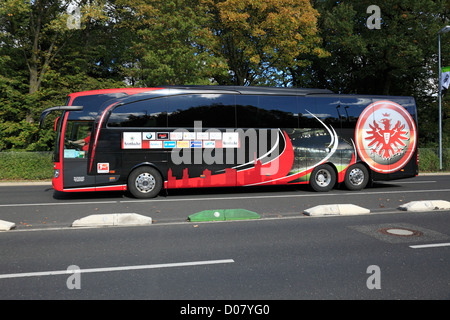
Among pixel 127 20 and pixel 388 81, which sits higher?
pixel 127 20

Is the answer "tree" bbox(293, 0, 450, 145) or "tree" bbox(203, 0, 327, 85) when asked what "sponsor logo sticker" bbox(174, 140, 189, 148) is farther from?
"tree" bbox(293, 0, 450, 145)

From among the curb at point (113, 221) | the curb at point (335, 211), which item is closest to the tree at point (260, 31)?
the curb at point (335, 211)

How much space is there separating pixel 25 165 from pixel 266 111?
12.4 metres

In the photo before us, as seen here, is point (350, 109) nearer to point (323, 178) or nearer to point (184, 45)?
point (323, 178)

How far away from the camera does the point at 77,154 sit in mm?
11234

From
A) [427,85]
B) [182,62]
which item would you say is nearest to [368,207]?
[182,62]

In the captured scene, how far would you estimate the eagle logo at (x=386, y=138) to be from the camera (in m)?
13.7

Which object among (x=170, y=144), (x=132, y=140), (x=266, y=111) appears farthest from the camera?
(x=266, y=111)
